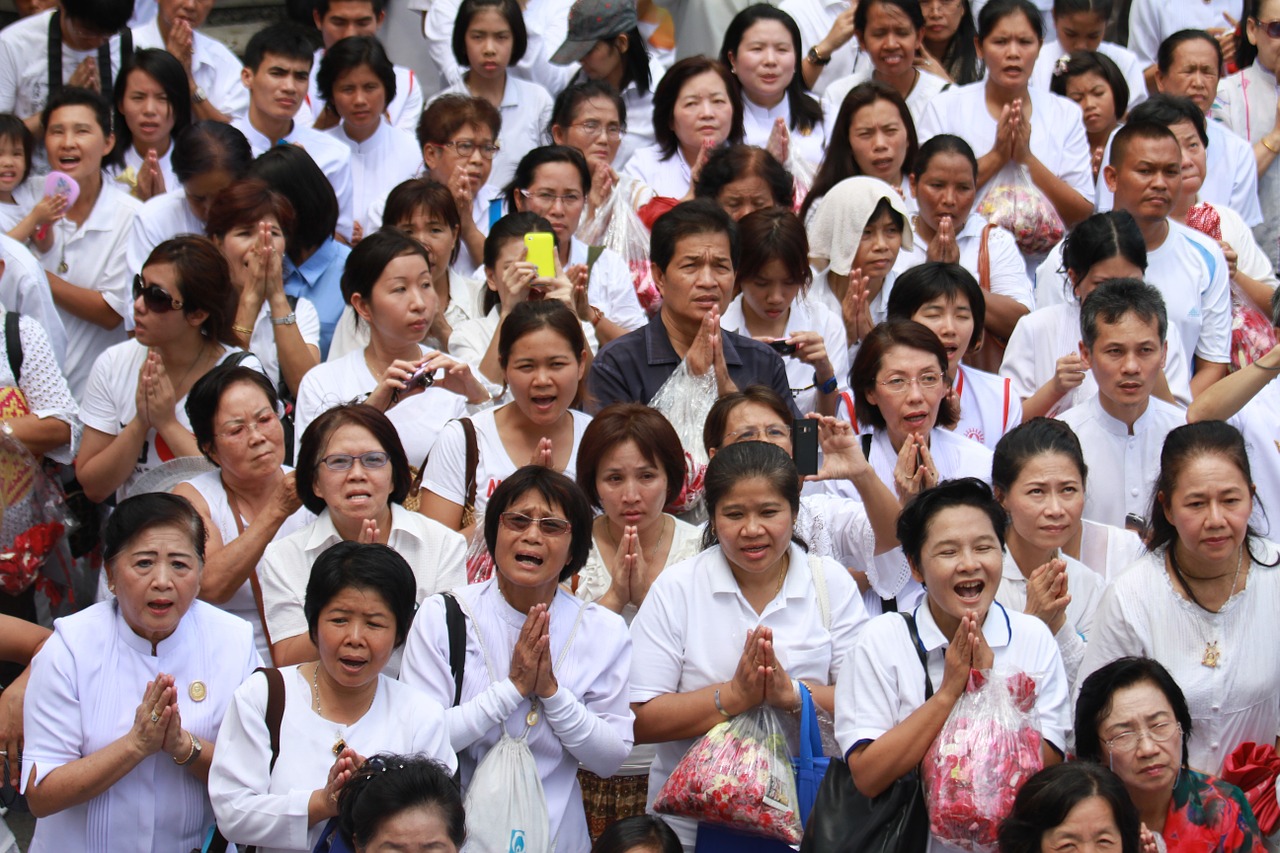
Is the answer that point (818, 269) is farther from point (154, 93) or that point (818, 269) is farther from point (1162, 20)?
point (1162, 20)

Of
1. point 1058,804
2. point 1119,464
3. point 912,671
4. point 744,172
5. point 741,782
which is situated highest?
point 744,172

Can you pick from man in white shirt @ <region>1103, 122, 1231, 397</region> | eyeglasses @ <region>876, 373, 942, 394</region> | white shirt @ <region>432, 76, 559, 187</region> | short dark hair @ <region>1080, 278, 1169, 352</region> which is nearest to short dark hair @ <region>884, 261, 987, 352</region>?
short dark hair @ <region>1080, 278, 1169, 352</region>

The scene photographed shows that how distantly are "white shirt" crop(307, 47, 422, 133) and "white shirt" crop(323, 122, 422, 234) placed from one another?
0.52m

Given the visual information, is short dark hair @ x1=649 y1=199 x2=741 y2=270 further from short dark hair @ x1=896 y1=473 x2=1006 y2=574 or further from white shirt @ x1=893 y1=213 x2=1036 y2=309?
short dark hair @ x1=896 y1=473 x2=1006 y2=574

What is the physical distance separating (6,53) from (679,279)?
426 cm

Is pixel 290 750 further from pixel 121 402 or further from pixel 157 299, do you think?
pixel 157 299

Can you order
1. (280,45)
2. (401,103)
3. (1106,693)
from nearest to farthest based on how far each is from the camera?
(1106,693)
(280,45)
(401,103)

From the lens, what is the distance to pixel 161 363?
639 centimetres

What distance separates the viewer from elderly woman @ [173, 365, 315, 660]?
18.9 feet

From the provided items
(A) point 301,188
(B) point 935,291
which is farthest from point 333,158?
(B) point 935,291

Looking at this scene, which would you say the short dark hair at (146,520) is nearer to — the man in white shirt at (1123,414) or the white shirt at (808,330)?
the white shirt at (808,330)

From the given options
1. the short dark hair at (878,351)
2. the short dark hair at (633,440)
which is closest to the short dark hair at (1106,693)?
the short dark hair at (633,440)

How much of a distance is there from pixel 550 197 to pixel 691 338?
1.53 metres

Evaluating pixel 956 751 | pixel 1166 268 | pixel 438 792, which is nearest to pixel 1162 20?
pixel 1166 268
